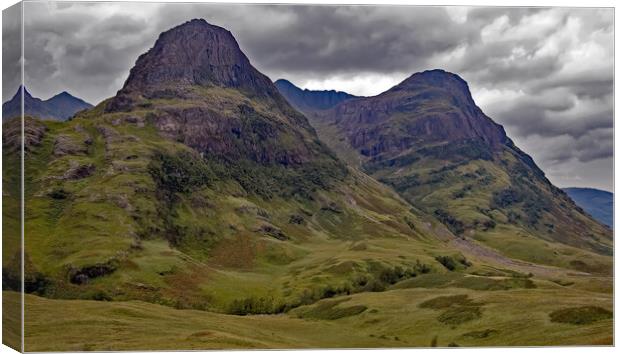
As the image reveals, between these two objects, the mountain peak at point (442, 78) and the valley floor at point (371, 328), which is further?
the mountain peak at point (442, 78)

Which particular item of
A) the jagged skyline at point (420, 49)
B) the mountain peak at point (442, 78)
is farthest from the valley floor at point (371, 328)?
the mountain peak at point (442, 78)

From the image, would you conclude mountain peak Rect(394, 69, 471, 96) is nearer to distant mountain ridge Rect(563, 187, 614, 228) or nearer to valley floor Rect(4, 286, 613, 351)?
distant mountain ridge Rect(563, 187, 614, 228)

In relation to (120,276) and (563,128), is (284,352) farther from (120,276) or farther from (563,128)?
(120,276)

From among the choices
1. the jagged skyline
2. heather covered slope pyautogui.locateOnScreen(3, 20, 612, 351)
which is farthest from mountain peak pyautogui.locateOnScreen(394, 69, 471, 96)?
heather covered slope pyautogui.locateOnScreen(3, 20, 612, 351)

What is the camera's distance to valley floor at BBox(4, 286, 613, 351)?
2274 inches

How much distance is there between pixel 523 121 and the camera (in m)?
84.3

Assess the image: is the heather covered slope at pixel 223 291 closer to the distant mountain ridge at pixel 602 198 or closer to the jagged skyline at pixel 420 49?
the jagged skyline at pixel 420 49

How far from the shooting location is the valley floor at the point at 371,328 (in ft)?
189

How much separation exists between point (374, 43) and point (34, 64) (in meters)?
38.1

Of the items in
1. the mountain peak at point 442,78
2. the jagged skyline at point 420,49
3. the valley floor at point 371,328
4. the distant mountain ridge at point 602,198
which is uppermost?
the mountain peak at point 442,78

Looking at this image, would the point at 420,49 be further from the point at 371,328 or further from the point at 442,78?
the point at 442,78

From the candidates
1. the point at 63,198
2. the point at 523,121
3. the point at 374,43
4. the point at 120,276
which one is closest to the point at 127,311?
the point at 374,43

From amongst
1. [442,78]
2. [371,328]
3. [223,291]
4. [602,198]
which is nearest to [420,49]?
[602,198]

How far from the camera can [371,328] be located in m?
76.3
